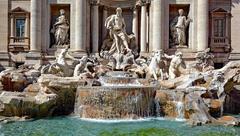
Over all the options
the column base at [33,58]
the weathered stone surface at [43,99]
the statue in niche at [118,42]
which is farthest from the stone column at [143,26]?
the weathered stone surface at [43,99]

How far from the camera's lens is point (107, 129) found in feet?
40.2

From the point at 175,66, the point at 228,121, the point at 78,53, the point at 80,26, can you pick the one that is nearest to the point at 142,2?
the point at 80,26

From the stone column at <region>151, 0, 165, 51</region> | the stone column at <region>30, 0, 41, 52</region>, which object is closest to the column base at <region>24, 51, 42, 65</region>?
the stone column at <region>30, 0, 41, 52</region>

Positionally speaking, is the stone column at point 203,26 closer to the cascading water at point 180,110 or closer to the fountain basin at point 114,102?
the cascading water at point 180,110

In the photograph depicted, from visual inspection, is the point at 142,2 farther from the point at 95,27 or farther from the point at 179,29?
the point at 95,27

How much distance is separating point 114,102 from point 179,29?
843 centimetres

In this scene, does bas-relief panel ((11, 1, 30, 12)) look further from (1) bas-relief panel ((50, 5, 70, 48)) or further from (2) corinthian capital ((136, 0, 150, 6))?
(2) corinthian capital ((136, 0, 150, 6))

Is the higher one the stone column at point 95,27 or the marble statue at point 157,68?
the stone column at point 95,27

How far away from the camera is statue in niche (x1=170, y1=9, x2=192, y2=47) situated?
2133 centimetres

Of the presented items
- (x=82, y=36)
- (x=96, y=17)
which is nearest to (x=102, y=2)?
(x=96, y=17)

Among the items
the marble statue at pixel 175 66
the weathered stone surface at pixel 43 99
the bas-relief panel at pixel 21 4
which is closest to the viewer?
the weathered stone surface at pixel 43 99

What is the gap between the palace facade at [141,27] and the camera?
20922mm

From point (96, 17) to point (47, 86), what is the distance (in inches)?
303

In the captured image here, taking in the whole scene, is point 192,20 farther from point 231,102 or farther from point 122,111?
point 122,111
